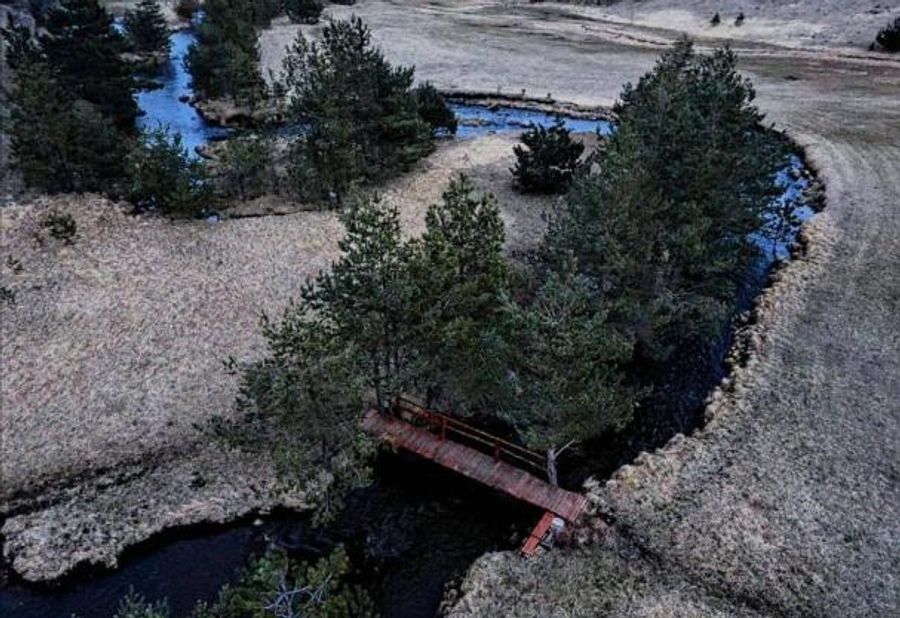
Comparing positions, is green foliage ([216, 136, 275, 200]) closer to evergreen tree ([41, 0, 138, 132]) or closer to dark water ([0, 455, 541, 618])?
evergreen tree ([41, 0, 138, 132])

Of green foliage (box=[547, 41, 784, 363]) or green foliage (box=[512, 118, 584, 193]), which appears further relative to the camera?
green foliage (box=[512, 118, 584, 193])

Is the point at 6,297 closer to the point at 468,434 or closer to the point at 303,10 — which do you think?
the point at 468,434

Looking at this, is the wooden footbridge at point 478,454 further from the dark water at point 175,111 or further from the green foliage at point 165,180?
the dark water at point 175,111

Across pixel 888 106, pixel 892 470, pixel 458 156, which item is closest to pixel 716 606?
pixel 892 470

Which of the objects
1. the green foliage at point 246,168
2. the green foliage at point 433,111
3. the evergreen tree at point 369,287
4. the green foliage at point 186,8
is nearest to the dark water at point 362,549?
the evergreen tree at point 369,287

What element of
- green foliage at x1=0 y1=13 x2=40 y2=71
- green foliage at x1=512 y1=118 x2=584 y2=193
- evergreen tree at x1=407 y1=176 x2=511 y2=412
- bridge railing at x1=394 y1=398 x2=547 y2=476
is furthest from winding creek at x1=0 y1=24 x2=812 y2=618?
green foliage at x1=0 y1=13 x2=40 y2=71
